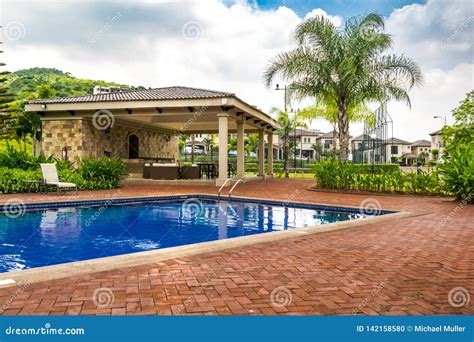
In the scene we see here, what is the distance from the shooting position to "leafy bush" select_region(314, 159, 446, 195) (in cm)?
1288

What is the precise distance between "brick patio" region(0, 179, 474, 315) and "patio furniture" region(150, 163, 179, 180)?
13.0 meters

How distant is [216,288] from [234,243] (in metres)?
1.86

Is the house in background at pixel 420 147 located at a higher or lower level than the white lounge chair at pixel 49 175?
higher

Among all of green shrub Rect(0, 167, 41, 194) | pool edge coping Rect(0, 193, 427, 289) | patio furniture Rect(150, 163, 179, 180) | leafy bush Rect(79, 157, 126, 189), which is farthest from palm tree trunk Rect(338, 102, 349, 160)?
green shrub Rect(0, 167, 41, 194)

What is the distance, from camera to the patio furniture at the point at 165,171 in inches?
705

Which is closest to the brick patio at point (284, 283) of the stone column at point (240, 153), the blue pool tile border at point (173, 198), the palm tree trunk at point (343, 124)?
the blue pool tile border at point (173, 198)

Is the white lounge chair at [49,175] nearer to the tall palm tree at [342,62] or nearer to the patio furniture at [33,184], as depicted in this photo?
the patio furniture at [33,184]

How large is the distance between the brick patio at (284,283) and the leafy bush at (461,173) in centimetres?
630

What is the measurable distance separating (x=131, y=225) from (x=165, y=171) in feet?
32.1

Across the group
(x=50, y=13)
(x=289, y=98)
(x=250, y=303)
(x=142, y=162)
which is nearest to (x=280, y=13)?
(x=289, y=98)

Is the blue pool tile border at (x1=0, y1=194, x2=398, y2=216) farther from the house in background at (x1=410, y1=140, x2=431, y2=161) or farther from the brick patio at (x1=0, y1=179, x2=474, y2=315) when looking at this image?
the house in background at (x1=410, y1=140, x2=431, y2=161)

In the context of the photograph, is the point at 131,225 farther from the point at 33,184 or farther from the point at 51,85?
the point at 51,85

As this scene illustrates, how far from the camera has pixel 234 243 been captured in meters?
5.29

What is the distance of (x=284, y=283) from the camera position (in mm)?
3605
